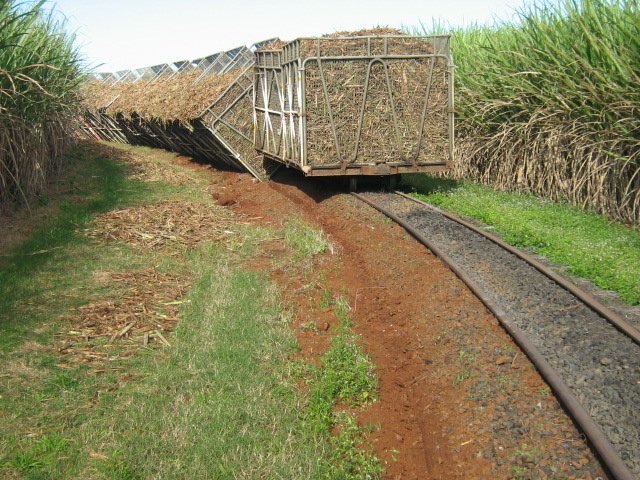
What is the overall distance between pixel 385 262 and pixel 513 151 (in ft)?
21.8

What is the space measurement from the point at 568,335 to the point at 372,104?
8013mm

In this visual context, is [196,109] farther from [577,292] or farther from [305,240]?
[577,292]

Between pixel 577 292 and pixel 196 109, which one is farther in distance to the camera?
pixel 196 109

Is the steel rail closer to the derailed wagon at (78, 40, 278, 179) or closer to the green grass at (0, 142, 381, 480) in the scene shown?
the green grass at (0, 142, 381, 480)

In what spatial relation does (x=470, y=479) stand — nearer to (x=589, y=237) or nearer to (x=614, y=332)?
(x=614, y=332)

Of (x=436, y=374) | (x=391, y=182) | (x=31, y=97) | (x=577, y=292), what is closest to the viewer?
(x=436, y=374)

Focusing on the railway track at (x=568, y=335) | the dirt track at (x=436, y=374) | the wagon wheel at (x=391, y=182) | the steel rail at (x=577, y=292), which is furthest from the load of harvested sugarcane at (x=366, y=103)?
the railway track at (x=568, y=335)

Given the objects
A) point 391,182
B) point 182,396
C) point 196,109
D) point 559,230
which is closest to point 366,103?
point 391,182

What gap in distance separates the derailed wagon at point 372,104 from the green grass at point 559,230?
3.37 feet

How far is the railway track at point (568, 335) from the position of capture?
468 cm

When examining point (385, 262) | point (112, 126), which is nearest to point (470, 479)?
point (385, 262)

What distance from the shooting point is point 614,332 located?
623 cm

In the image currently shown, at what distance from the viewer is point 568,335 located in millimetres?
6195

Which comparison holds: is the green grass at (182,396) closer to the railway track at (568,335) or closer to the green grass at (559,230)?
the railway track at (568,335)
